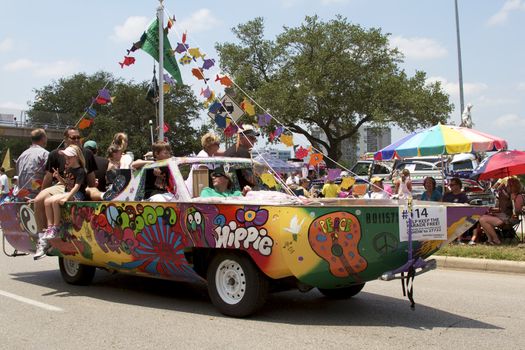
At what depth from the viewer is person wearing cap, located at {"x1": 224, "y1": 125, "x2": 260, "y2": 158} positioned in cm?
722

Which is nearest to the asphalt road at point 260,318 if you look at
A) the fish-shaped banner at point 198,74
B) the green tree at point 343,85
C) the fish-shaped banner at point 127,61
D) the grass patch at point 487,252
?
the grass patch at point 487,252

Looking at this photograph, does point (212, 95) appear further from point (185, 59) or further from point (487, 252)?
point (487, 252)

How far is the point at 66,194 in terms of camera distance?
23.7 ft

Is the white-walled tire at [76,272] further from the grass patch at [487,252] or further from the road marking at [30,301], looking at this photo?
the grass patch at [487,252]

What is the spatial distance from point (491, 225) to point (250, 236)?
764cm

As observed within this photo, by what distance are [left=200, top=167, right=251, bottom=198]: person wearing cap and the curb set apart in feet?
15.9

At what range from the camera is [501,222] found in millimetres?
11258

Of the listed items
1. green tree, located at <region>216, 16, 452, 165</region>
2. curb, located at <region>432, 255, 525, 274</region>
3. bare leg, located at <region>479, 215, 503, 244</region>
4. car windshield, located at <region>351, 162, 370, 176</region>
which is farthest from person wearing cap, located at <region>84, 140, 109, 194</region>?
green tree, located at <region>216, 16, 452, 165</region>

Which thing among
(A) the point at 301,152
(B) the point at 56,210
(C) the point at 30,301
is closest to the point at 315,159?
(A) the point at 301,152

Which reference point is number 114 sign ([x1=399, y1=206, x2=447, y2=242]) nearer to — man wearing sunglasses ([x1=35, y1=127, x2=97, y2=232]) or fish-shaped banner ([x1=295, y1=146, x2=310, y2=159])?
fish-shaped banner ([x1=295, y1=146, x2=310, y2=159])

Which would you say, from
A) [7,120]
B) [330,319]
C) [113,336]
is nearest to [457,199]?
[330,319]

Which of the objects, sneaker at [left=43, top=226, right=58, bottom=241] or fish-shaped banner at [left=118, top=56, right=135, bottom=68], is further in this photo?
fish-shaped banner at [left=118, top=56, right=135, bottom=68]

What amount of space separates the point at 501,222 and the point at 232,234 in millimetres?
7746

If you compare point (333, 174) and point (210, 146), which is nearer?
point (333, 174)
